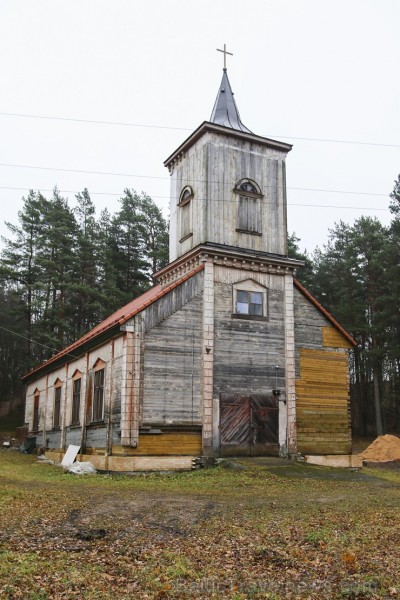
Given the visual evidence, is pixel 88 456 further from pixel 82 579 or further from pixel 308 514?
pixel 82 579

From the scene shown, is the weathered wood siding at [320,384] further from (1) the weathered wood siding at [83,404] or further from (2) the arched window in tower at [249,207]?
(1) the weathered wood siding at [83,404]

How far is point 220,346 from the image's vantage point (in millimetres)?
23469

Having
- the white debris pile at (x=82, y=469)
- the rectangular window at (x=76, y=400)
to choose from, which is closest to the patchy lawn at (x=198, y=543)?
the white debris pile at (x=82, y=469)

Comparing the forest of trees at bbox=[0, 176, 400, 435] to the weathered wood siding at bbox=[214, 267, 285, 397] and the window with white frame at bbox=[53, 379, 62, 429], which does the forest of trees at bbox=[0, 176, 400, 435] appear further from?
the weathered wood siding at bbox=[214, 267, 285, 397]

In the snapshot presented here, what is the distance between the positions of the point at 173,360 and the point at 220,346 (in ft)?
6.93

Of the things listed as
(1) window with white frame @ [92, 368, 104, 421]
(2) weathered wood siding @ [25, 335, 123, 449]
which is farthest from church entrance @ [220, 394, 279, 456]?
(1) window with white frame @ [92, 368, 104, 421]

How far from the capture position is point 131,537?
9859mm

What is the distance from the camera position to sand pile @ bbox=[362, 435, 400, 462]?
32656 millimetres

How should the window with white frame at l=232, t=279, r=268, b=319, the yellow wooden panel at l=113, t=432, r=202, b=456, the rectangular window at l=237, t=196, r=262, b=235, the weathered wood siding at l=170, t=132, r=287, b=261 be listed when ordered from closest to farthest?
the yellow wooden panel at l=113, t=432, r=202, b=456 < the window with white frame at l=232, t=279, r=268, b=319 < the weathered wood siding at l=170, t=132, r=287, b=261 < the rectangular window at l=237, t=196, r=262, b=235

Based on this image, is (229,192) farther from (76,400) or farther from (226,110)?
(76,400)

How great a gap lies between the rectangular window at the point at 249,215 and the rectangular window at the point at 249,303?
110 inches

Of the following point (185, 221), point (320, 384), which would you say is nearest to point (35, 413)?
point (185, 221)

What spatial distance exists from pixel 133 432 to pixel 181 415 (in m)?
1.93

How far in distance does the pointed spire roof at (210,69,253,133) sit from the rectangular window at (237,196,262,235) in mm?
3393
